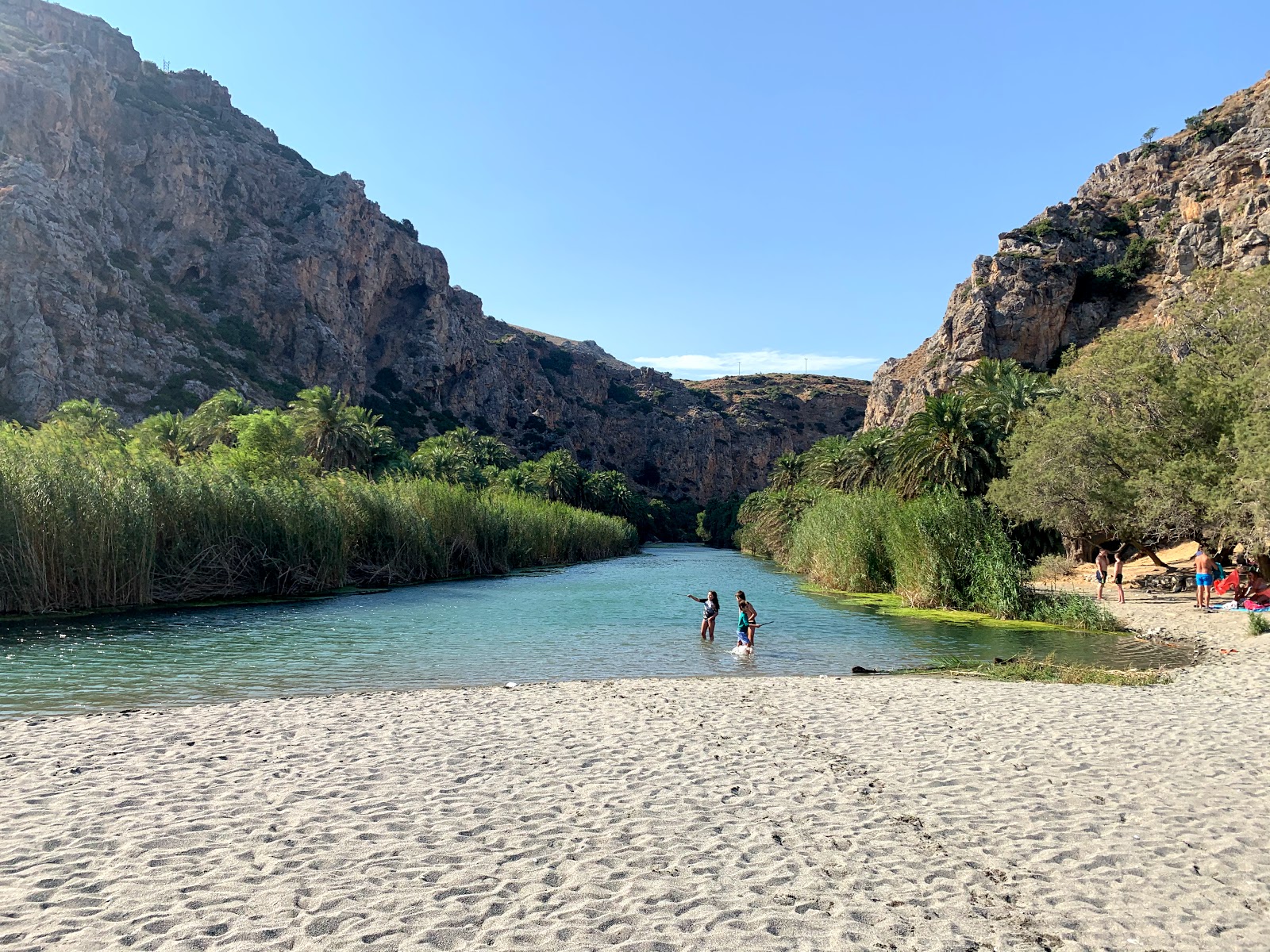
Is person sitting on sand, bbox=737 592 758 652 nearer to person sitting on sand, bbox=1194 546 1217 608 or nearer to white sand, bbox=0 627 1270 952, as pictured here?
white sand, bbox=0 627 1270 952

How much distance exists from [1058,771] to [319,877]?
6964 mm

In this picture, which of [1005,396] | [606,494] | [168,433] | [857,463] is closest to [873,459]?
[857,463]

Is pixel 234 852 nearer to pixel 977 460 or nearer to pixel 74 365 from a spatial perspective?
pixel 977 460

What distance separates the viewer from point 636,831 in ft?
19.9

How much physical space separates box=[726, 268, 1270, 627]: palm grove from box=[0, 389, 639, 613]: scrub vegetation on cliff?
20853 millimetres

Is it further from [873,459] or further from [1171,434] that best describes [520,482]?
[1171,434]

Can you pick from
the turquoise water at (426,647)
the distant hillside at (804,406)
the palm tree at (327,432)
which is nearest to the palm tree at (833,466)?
the turquoise water at (426,647)

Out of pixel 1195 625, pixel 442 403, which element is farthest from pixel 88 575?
pixel 442 403

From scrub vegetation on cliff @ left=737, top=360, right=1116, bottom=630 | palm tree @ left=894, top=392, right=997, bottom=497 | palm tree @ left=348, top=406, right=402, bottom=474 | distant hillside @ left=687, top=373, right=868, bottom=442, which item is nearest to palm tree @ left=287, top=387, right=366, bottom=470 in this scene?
palm tree @ left=348, top=406, right=402, bottom=474

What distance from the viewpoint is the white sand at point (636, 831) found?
4512 mm

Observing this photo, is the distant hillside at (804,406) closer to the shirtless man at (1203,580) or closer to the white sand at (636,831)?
the shirtless man at (1203,580)

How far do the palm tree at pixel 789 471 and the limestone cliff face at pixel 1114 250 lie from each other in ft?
44.0

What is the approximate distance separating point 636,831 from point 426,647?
12.9 meters

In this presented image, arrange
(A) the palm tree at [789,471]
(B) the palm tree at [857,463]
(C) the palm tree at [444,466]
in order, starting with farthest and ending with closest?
(A) the palm tree at [789,471]
(C) the palm tree at [444,466]
(B) the palm tree at [857,463]
